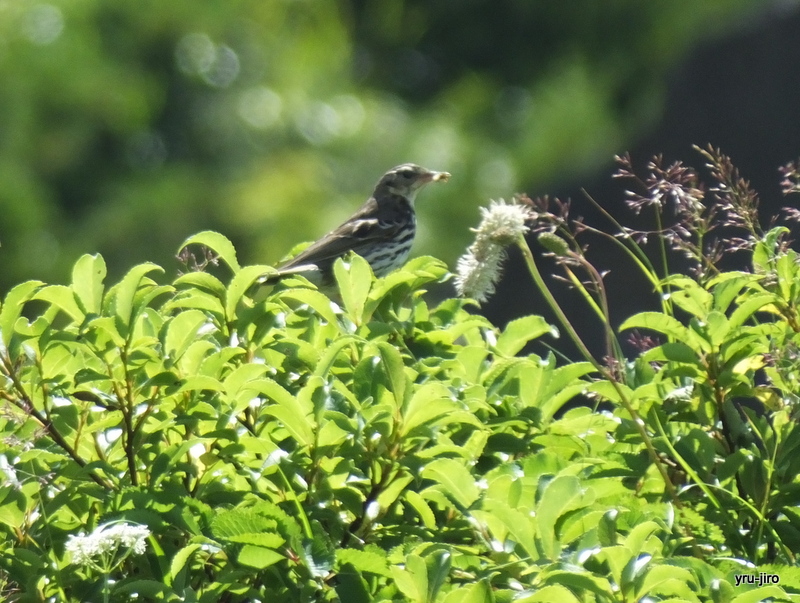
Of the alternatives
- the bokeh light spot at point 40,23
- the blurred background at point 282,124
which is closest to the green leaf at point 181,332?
the blurred background at point 282,124

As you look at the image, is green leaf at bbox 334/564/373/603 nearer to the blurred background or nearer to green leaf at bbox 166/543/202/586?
green leaf at bbox 166/543/202/586

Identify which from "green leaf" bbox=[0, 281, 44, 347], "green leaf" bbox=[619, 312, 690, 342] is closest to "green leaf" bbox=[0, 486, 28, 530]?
"green leaf" bbox=[0, 281, 44, 347]

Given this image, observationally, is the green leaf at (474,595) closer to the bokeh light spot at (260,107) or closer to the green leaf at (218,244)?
the green leaf at (218,244)

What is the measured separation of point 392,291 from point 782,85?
801 centimetres

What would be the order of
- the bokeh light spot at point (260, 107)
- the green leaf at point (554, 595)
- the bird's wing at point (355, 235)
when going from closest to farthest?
the green leaf at point (554, 595) < the bird's wing at point (355, 235) < the bokeh light spot at point (260, 107)

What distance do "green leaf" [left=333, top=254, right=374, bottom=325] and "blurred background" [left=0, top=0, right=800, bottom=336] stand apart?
229 inches

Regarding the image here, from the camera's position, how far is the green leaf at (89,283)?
1.30 meters

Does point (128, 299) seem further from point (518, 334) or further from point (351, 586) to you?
point (518, 334)

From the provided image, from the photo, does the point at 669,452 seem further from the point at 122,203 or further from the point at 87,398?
the point at 122,203

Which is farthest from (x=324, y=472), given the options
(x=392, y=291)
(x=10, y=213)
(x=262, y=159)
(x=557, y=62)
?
(x=557, y=62)

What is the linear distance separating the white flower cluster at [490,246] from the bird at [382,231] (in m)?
2.76

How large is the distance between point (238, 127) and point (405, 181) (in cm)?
418

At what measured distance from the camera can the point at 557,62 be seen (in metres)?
12.8

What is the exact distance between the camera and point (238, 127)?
364 inches
